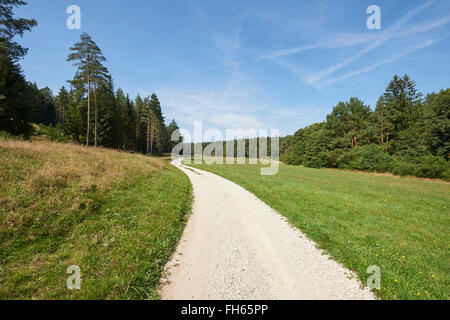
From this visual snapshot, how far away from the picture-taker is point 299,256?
476 cm

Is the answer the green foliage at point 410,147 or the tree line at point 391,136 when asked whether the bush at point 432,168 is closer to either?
Answer: the tree line at point 391,136

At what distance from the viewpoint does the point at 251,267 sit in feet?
14.1

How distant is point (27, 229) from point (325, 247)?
9.39 meters

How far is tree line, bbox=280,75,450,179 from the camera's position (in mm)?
31328

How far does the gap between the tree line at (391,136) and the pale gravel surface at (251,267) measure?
133 ft

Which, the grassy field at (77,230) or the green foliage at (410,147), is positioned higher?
the green foliage at (410,147)

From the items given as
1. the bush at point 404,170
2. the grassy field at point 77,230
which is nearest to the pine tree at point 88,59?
the grassy field at point 77,230

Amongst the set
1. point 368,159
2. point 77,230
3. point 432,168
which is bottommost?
point 77,230

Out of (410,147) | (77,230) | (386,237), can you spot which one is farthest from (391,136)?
(77,230)

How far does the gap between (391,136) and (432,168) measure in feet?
67.4

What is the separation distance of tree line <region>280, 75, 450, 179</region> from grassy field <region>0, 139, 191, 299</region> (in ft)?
147

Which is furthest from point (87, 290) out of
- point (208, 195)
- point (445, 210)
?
point (445, 210)

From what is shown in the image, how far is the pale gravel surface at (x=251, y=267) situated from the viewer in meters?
3.49

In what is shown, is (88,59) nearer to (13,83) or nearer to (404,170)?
(13,83)
